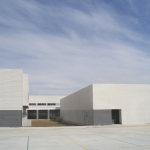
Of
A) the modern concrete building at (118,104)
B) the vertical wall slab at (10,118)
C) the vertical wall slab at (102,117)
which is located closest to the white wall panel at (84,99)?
the modern concrete building at (118,104)

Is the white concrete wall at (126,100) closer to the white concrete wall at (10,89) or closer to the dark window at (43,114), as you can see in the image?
the white concrete wall at (10,89)

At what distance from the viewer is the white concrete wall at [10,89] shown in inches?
1082

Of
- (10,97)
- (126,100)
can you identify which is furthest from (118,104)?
(10,97)

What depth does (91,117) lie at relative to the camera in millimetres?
30156

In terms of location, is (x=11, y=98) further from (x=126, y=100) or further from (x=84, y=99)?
(x=126, y=100)

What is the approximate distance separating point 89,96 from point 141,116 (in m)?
8.42

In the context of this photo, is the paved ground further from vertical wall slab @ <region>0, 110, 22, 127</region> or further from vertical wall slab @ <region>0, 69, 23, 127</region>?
vertical wall slab @ <region>0, 69, 23, 127</region>

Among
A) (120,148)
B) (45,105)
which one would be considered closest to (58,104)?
(45,105)

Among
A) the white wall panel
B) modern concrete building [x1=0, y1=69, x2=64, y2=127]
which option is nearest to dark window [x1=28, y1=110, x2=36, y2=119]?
the white wall panel

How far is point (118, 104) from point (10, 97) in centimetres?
1551

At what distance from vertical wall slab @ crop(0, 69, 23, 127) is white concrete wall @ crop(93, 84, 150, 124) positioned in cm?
1070

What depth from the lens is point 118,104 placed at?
3056cm

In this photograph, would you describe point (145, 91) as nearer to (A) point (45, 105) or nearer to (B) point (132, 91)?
(B) point (132, 91)

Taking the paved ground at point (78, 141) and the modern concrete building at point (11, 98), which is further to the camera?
the modern concrete building at point (11, 98)
